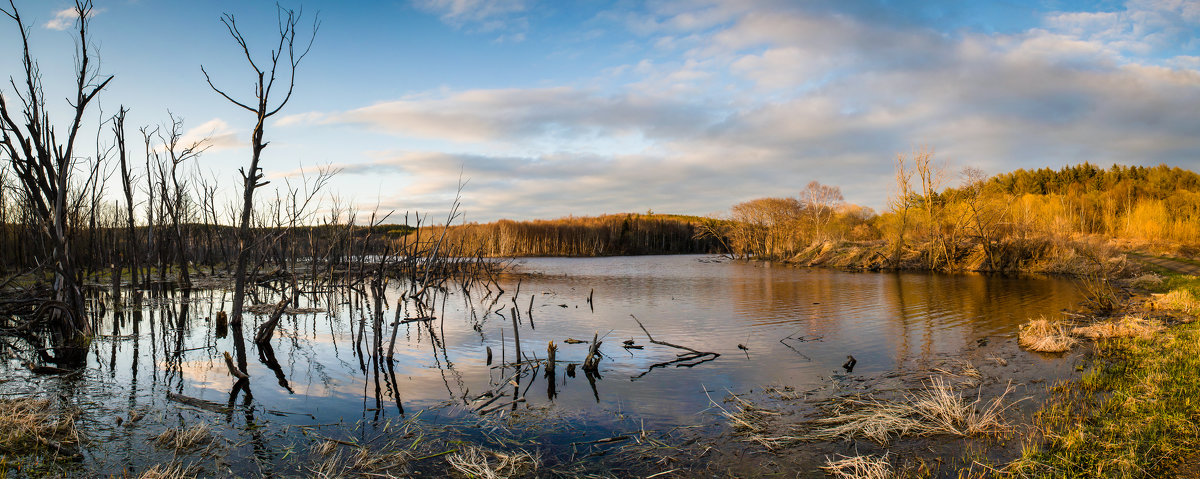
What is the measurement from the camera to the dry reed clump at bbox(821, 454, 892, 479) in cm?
432

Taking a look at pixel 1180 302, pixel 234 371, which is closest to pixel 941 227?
pixel 1180 302

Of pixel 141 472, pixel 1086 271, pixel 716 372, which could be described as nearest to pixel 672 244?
pixel 1086 271

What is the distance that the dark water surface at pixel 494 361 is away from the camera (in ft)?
20.5

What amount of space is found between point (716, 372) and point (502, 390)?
3.22 meters

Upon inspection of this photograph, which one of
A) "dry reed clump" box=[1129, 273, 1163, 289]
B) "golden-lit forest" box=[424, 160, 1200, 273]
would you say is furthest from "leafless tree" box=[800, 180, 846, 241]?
"dry reed clump" box=[1129, 273, 1163, 289]

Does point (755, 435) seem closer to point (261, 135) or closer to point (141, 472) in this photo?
point (141, 472)

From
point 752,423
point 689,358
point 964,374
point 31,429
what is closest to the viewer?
point 31,429

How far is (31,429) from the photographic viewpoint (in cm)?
520

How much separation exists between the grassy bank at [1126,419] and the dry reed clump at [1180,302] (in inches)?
164

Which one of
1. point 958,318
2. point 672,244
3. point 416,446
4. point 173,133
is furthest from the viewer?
point 672,244

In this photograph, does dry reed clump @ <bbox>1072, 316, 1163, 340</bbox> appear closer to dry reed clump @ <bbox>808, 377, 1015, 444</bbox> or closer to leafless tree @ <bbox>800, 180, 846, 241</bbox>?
dry reed clump @ <bbox>808, 377, 1015, 444</bbox>

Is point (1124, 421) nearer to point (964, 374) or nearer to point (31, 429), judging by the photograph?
point (964, 374)

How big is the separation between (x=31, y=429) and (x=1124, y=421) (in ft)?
33.3

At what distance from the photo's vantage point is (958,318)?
1370cm
